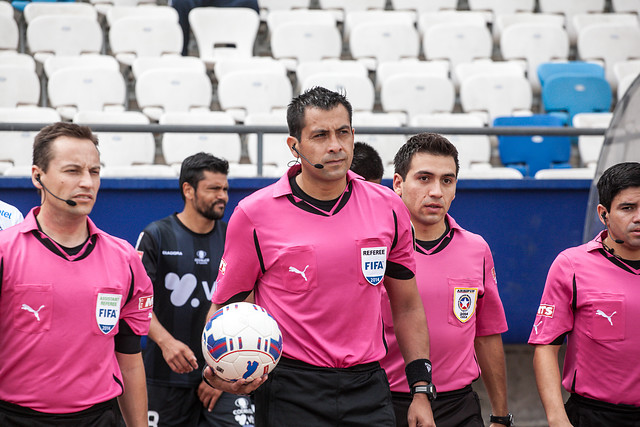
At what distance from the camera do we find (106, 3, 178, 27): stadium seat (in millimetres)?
11406

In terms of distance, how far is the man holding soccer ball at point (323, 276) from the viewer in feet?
10.9

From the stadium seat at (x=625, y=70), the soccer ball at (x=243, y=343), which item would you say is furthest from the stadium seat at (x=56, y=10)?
the soccer ball at (x=243, y=343)

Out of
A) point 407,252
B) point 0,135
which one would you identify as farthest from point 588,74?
point 407,252

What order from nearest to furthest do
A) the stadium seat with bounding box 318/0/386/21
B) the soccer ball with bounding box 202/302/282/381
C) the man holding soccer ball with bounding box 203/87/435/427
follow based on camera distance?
1. the soccer ball with bounding box 202/302/282/381
2. the man holding soccer ball with bounding box 203/87/435/427
3. the stadium seat with bounding box 318/0/386/21

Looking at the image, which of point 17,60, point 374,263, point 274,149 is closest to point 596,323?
point 374,263

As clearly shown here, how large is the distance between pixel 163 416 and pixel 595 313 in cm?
328

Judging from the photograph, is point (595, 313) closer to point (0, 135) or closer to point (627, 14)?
point (0, 135)

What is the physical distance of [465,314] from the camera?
4.14 meters

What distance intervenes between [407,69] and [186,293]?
6.16 metres

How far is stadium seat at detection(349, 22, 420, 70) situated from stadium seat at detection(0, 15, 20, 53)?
4.65m

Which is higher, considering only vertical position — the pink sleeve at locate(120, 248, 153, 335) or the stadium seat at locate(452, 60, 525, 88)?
the stadium seat at locate(452, 60, 525, 88)

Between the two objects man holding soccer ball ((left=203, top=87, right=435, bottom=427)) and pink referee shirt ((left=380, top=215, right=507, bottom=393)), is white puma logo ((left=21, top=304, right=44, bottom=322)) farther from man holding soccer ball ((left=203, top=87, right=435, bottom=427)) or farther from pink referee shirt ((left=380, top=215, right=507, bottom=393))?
pink referee shirt ((left=380, top=215, right=507, bottom=393))

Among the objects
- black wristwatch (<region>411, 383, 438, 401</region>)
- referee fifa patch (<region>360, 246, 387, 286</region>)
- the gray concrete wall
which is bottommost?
the gray concrete wall

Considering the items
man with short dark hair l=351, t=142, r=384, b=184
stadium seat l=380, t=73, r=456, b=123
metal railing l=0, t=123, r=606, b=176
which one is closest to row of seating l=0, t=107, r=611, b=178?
metal railing l=0, t=123, r=606, b=176
